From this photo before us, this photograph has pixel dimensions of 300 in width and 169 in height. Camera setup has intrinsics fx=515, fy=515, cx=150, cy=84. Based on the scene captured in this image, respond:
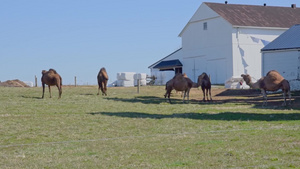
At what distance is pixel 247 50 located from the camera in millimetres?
59625

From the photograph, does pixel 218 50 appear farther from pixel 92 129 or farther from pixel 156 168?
pixel 156 168

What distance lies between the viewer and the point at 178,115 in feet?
77.7

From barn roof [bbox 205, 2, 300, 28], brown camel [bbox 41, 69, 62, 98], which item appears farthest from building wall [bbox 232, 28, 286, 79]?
brown camel [bbox 41, 69, 62, 98]

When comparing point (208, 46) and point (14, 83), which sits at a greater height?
point (208, 46)

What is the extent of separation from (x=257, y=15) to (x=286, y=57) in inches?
931

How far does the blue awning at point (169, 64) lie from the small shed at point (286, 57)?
2620 cm

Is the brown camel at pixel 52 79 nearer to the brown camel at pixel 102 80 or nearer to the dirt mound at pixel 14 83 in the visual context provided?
the brown camel at pixel 102 80

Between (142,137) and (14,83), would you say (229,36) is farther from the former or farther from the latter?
(142,137)

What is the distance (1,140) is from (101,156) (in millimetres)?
4464

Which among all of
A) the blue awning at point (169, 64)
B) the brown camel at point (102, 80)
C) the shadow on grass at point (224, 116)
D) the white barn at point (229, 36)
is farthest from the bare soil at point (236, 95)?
the blue awning at point (169, 64)

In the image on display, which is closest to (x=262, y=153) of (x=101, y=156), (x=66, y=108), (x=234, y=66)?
(x=101, y=156)

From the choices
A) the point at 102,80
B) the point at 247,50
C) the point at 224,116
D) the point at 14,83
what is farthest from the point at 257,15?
the point at 224,116

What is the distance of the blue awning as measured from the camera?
6900 cm

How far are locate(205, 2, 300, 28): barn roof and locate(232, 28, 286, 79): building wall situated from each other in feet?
3.11
